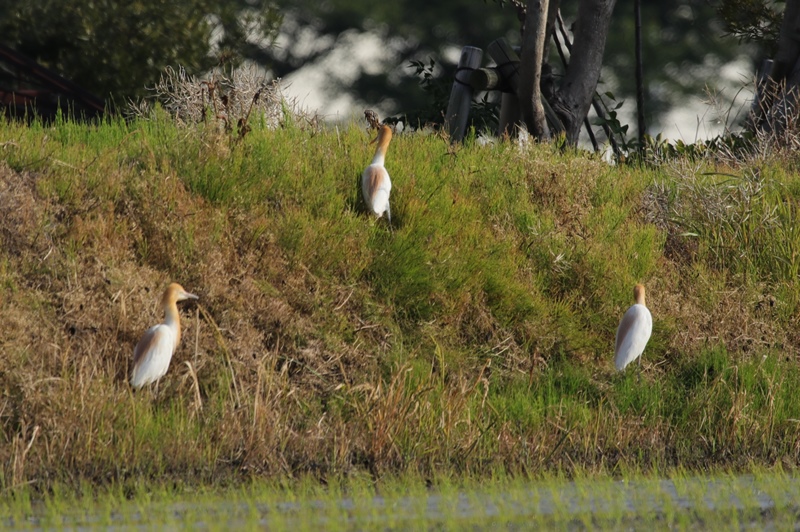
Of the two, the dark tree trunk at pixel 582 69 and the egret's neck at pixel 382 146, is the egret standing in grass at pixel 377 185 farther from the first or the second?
the dark tree trunk at pixel 582 69

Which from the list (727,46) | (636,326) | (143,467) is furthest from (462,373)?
(727,46)

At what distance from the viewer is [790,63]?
1222 centimetres

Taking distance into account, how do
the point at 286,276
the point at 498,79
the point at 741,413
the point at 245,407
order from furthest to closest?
the point at 498,79, the point at 286,276, the point at 741,413, the point at 245,407

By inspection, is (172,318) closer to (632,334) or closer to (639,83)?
(632,334)

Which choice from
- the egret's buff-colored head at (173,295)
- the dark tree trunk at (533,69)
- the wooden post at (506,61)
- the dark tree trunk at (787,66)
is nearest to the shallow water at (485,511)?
the egret's buff-colored head at (173,295)

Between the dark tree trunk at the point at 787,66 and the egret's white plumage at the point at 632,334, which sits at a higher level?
the dark tree trunk at the point at 787,66

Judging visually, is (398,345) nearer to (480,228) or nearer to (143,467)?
(480,228)

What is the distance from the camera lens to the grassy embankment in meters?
6.69

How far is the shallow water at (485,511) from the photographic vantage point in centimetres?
530

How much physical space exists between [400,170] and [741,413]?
120 inches

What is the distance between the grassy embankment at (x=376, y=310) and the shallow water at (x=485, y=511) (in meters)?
0.61

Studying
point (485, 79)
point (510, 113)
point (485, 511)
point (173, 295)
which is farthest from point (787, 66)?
point (485, 511)

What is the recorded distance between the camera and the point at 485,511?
561cm

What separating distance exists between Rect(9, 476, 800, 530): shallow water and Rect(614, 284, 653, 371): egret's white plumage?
1417 mm
